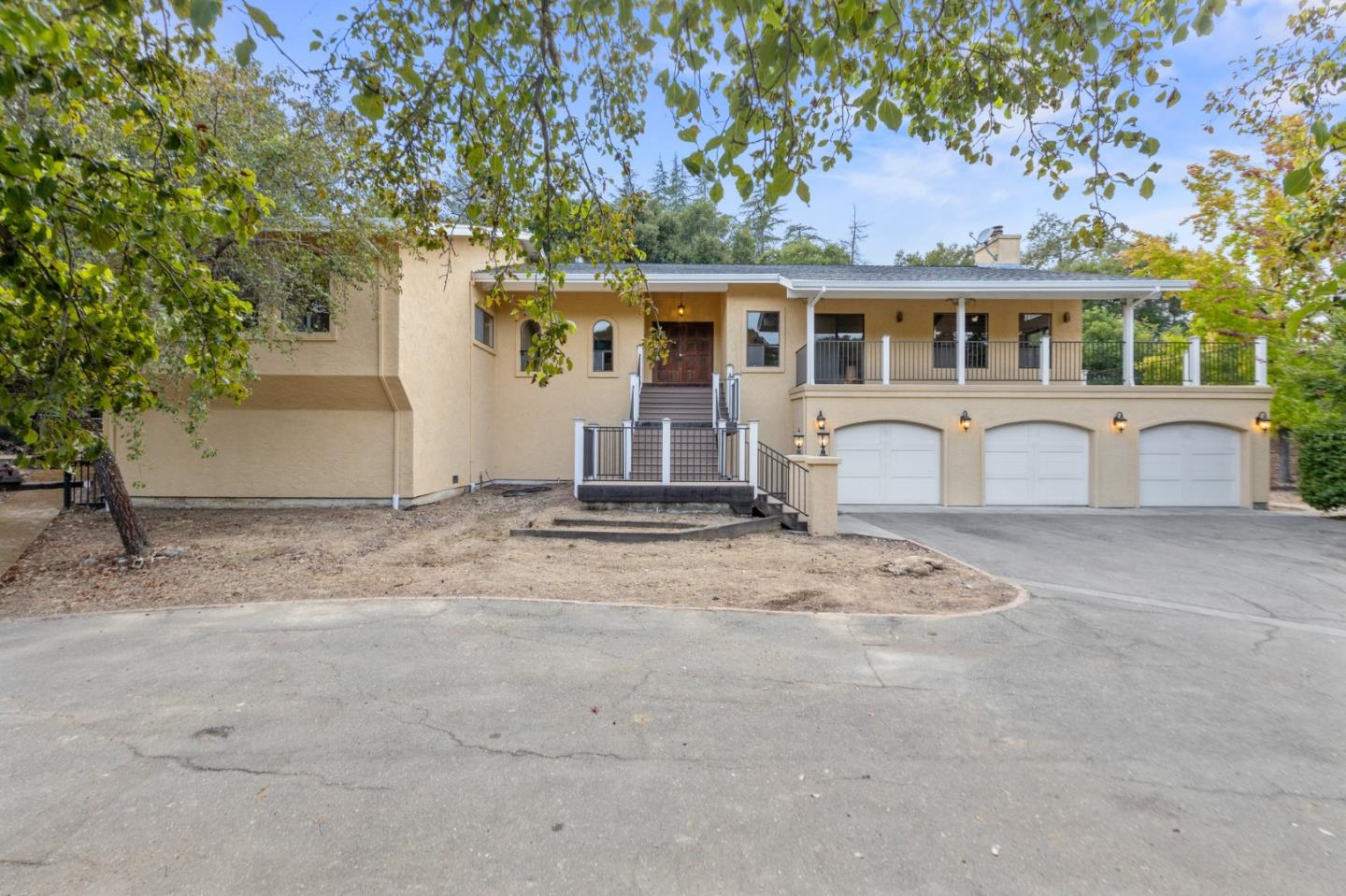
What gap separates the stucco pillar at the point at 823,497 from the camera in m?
9.01

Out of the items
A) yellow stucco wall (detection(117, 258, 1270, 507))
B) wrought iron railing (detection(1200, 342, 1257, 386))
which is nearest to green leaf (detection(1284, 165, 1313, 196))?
yellow stucco wall (detection(117, 258, 1270, 507))

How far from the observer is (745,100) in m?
3.18

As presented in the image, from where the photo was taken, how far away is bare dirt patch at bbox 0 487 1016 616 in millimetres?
5531

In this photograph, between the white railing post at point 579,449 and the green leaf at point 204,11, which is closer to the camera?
the green leaf at point 204,11

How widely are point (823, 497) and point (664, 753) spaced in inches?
262

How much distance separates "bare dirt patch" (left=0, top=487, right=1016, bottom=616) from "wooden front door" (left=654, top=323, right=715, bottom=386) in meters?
6.90

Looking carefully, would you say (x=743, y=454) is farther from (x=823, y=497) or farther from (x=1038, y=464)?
(x=1038, y=464)

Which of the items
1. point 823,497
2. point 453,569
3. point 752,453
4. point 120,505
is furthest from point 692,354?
point 120,505

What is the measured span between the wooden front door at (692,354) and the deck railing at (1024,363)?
8.27 ft

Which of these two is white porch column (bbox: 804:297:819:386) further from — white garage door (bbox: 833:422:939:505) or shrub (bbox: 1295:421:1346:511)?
shrub (bbox: 1295:421:1346:511)

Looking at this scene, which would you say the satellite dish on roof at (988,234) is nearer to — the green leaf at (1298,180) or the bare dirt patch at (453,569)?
the bare dirt patch at (453,569)

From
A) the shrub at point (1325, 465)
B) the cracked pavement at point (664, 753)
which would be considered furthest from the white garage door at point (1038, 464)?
the cracked pavement at point (664, 753)

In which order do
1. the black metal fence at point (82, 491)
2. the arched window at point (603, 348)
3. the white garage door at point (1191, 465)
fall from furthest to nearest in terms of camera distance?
the arched window at point (603, 348) → the white garage door at point (1191, 465) → the black metal fence at point (82, 491)

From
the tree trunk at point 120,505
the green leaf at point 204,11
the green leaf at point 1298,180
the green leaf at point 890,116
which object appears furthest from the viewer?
the tree trunk at point 120,505
